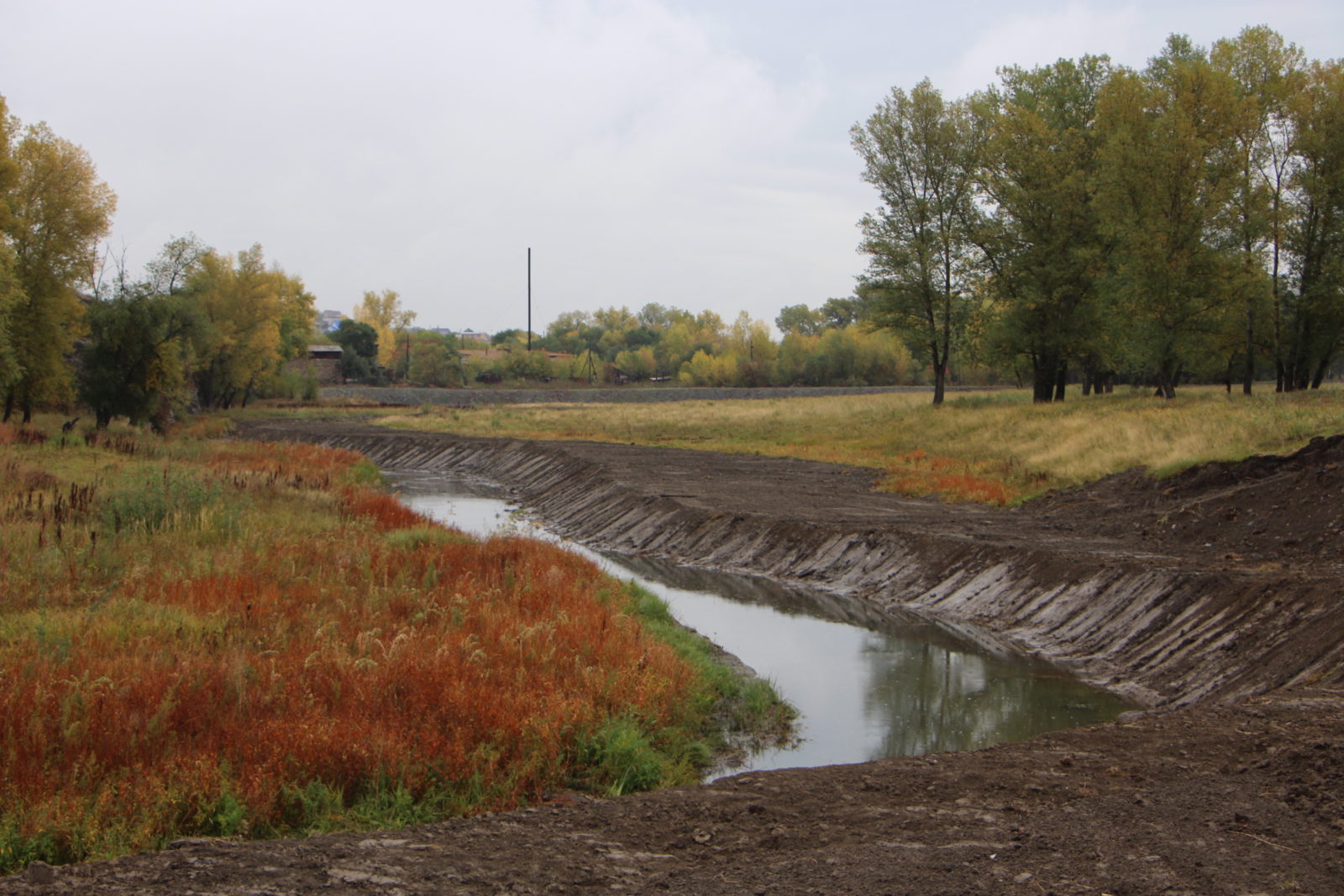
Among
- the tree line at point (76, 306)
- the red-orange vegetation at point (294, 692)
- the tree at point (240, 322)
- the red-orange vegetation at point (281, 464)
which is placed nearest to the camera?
the red-orange vegetation at point (294, 692)

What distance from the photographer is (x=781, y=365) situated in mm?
140625

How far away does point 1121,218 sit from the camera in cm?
4538

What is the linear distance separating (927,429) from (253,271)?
58.2m

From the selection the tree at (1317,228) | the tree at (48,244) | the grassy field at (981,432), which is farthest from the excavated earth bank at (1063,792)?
the tree at (48,244)

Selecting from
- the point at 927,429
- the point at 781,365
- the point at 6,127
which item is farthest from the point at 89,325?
the point at 781,365

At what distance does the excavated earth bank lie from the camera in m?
6.49

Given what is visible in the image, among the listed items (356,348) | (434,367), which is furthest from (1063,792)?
(434,367)

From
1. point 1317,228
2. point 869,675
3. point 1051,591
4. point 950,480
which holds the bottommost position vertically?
point 869,675

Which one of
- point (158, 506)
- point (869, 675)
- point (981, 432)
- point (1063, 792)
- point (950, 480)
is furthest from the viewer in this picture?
point (981, 432)

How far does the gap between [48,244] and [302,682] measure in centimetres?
4364

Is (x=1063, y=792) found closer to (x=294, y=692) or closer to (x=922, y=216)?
(x=294, y=692)

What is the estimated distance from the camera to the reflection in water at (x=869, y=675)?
1222cm

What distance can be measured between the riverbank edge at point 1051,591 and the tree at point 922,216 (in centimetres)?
2988

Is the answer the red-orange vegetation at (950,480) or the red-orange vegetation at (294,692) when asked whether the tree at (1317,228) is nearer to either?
the red-orange vegetation at (950,480)
